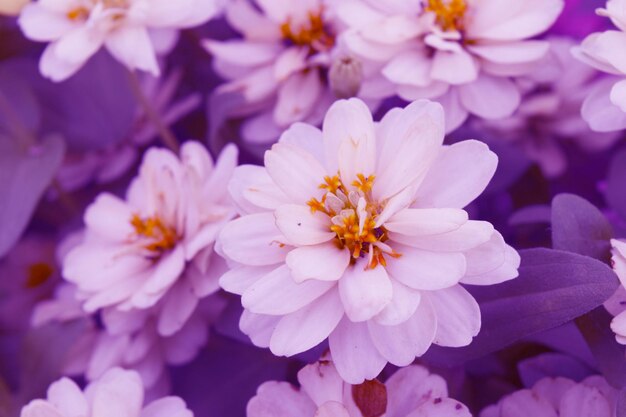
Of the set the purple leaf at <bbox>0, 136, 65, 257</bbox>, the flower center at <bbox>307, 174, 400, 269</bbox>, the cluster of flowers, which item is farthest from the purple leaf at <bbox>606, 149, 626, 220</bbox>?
the purple leaf at <bbox>0, 136, 65, 257</bbox>

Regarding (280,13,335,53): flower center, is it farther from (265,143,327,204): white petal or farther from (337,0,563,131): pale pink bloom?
(265,143,327,204): white petal

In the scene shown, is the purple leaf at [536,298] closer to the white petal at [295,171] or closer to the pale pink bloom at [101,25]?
the white petal at [295,171]

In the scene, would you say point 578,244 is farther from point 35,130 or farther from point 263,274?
point 35,130

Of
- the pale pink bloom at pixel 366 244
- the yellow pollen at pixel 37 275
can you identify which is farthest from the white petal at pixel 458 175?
the yellow pollen at pixel 37 275

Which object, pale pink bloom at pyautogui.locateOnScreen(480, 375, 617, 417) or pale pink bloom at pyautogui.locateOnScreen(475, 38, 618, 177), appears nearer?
pale pink bloom at pyautogui.locateOnScreen(480, 375, 617, 417)

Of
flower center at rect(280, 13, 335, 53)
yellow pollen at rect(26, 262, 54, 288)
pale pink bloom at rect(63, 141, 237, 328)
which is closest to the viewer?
pale pink bloom at rect(63, 141, 237, 328)

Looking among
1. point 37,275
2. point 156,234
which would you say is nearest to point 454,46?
point 156,234

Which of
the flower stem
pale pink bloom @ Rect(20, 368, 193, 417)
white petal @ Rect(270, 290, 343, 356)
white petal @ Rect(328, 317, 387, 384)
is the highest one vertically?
white petal @ Rect(270, 290, 343, 356)

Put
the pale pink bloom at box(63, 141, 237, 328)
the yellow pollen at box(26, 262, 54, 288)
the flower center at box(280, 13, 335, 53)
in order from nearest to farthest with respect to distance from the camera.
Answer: the pale pink bloom at box(63, 141, 237, 328), the flower center at box(280, 13, 335, 53), the yellow pollen at box(26, 262, 54, 288)
